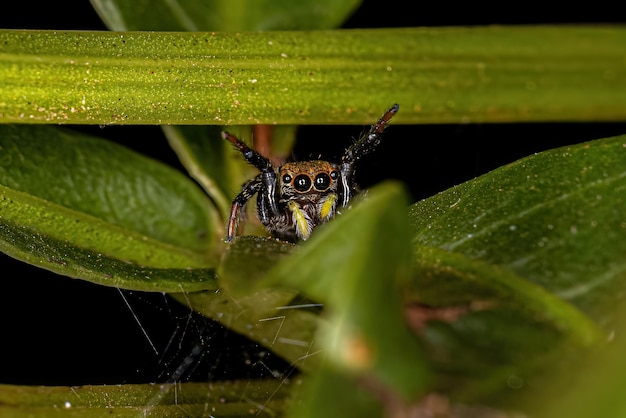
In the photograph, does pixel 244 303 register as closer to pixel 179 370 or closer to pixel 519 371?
pixel 179 370

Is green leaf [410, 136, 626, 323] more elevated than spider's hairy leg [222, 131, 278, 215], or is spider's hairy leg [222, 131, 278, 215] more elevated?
spider's hairy leg [222, 131, 278, 215]

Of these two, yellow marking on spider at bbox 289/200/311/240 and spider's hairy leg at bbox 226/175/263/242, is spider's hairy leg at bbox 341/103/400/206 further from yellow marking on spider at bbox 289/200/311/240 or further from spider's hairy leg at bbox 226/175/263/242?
spider's hairy leg at bbox 226/175/263/242

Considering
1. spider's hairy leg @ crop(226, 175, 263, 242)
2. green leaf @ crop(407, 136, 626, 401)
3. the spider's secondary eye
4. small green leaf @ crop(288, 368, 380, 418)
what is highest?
the spider's secondary eye

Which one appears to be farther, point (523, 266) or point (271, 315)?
point (271, 315)

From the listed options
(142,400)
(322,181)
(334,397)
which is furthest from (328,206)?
(334,397)

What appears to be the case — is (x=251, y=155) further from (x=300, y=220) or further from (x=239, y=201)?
(x=300, y=220)

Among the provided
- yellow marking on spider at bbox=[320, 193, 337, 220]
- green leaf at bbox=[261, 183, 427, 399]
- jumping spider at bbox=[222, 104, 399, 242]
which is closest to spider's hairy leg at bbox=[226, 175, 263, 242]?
jumping spider at bbox=[222, 104, 399, 242]

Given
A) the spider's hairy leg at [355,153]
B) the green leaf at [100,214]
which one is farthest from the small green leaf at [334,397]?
the spider's hairy leg at [355,153]
